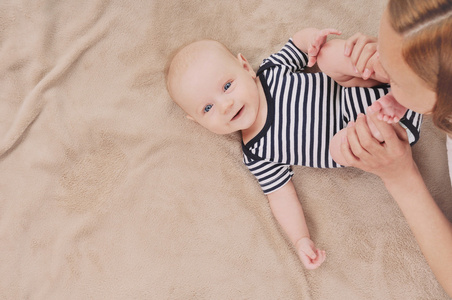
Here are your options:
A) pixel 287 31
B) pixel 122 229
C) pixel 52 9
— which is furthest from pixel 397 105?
pixel 52 9

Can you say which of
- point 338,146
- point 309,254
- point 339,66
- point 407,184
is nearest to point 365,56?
point 339,66

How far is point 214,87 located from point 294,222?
51cm

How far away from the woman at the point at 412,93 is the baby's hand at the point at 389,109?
2 centimetres

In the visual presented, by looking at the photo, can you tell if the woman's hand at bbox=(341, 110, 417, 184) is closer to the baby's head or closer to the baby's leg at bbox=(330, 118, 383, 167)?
the baby's leg at bbox=(330, 118, 383, 167)

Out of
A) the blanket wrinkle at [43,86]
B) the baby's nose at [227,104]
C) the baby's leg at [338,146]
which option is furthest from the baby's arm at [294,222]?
the blanket wrinkle at [43,86]

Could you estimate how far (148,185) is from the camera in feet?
4.28

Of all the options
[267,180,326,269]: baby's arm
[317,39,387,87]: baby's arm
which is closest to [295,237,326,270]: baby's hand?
[267,180,326,269]: baby's arm

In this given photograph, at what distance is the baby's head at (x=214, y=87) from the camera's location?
1.17 meters

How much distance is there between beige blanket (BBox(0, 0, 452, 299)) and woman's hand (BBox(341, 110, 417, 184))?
266 millimetres

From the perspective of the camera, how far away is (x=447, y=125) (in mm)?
758

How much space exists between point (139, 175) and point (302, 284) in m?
0.64

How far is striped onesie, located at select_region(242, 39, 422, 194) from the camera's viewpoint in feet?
3.97

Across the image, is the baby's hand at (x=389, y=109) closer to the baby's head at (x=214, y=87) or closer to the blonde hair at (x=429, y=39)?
the blonde hair at (x=429, y=39)

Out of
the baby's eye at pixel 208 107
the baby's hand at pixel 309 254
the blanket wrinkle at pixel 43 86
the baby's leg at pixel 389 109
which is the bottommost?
the baby's hand at pixel 309 254
